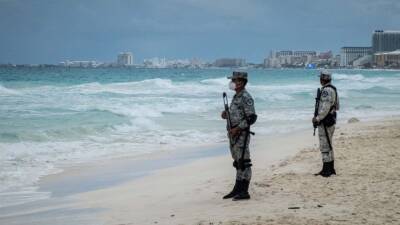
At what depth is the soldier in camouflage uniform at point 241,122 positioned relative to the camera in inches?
282

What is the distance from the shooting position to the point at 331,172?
870 centimetres

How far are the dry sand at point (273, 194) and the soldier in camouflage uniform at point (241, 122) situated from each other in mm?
401

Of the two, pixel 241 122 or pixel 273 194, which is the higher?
pixel 241 122

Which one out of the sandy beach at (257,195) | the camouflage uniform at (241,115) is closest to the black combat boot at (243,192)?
the sandy beach at (257,195)

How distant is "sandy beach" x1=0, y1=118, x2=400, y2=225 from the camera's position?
6426mm

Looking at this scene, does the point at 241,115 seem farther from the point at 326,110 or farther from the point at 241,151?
the point at 326,110

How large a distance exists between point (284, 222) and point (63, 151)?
8285 mm

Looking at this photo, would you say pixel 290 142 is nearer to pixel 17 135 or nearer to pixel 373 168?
pixel 373 168

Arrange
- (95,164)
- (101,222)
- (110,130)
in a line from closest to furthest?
(101,222), (95,164), (110,130)

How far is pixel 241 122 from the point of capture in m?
7.18

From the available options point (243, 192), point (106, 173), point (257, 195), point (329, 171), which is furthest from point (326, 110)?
point (106, 173)

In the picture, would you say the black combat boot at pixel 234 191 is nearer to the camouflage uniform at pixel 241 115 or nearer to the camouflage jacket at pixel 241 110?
the camouflage uniform at pixel 241 115

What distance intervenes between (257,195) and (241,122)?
Answer: 0.97m

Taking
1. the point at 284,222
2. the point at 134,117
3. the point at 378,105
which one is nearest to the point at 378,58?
the point at 378,105
